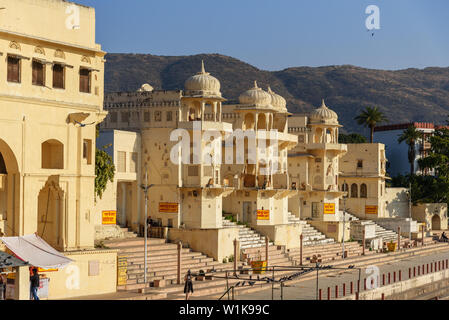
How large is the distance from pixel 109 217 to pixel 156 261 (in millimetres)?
4833

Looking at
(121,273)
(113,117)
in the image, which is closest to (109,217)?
(113,117)

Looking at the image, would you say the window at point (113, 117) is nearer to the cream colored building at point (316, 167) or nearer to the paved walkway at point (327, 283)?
the paved walkway at point (327, 283)

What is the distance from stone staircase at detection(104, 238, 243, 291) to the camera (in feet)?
124

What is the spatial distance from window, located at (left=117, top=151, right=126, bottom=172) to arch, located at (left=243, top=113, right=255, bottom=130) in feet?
40.8

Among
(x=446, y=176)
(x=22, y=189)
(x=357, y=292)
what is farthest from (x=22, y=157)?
(x=446, y=176)

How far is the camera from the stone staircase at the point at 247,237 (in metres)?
51.2

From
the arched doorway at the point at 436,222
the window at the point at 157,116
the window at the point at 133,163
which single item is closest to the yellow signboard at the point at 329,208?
the arched doorway at the point at 436,222

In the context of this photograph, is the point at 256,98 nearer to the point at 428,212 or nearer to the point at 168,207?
the point at 168,207

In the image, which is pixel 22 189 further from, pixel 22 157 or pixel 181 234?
pixel 181 234

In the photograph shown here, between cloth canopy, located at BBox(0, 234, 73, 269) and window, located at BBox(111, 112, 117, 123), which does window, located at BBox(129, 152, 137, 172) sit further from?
cloth canopy, located at BBox(0, 234, 73, 269)

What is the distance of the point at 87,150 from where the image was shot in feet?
113

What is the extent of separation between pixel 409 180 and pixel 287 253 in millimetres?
36840

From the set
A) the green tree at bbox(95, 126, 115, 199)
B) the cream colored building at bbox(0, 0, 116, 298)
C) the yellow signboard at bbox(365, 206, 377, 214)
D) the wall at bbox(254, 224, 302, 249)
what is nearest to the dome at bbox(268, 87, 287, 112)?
the wall at bbox(254, 224, 302, 249)

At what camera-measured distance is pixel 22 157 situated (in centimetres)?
3155
